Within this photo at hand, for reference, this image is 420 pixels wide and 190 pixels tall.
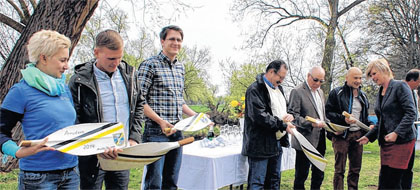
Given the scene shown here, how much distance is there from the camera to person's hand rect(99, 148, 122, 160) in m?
1.98

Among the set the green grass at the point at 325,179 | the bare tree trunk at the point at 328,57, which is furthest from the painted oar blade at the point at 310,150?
the bare tree trunk at the point at 328,57

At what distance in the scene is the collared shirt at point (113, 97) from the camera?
217cm

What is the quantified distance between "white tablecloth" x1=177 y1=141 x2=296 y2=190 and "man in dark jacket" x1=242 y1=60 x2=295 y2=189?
0.72ft

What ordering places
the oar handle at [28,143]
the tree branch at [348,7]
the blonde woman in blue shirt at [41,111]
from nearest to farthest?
the oar handle at [28,143] < the blonde woman in blue shirt at [41,111] < the tree branch at [348,7]

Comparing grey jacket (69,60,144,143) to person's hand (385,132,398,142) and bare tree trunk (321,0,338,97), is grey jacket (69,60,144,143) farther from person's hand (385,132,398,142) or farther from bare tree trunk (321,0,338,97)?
bare tree trunk (321,0,338,97)

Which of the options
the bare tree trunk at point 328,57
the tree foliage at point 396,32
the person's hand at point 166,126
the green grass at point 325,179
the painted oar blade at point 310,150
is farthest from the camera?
the tree foliage at point 396,32

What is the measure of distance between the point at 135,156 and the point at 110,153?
0.23 meters

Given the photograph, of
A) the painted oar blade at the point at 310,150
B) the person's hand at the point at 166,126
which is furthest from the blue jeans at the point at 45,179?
the painted oar blade at the point at 310,150

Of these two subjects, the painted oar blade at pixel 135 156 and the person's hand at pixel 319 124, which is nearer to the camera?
the painted oar blade at pixel 135 156

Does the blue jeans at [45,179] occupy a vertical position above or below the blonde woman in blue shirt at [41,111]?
below

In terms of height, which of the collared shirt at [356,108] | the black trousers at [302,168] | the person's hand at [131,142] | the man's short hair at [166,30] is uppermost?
the man's short hair at [166,30]

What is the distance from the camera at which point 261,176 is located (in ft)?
11.5

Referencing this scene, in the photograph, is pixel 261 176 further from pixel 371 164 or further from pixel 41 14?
pixel 371 164

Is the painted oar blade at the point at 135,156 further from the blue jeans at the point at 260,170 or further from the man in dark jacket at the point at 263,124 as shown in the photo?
the blue jeans at the point at 260,170
